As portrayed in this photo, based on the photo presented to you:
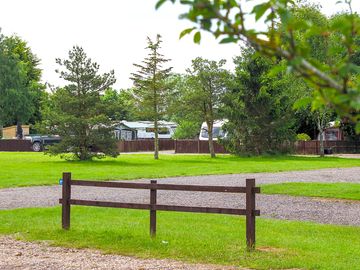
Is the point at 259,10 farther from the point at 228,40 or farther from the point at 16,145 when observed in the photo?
the point at 16,145

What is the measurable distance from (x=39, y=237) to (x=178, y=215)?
3740 mm

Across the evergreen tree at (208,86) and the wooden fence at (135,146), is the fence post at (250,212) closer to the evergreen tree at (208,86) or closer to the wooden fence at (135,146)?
the evergreen tree at (208,86)

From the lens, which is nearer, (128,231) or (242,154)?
(128,231)

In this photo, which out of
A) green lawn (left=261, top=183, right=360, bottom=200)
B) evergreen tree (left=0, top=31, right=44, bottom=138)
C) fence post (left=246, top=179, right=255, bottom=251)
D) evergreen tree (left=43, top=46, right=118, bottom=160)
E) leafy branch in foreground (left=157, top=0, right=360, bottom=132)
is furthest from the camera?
evergreen tree (left=0, top=31, right=44, bottom=138)

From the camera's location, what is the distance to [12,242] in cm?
886

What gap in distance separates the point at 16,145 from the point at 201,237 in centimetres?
5139

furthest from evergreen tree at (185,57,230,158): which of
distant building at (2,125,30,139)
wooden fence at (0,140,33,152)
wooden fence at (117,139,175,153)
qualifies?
distant building at (2,125,30,139)

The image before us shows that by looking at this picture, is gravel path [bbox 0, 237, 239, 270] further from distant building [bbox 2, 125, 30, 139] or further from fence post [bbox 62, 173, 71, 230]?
distant building [bbox 2, 125, 30, 139]

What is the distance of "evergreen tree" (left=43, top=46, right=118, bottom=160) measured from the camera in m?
32.9

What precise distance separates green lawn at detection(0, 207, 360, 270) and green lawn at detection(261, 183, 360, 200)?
5441 mm

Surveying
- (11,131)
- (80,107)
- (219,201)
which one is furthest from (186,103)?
(11,131)

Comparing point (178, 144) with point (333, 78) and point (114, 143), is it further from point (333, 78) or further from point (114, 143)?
point (333, 78)

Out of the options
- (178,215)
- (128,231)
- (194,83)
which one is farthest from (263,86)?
(128,231)

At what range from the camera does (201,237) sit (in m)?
9.08
